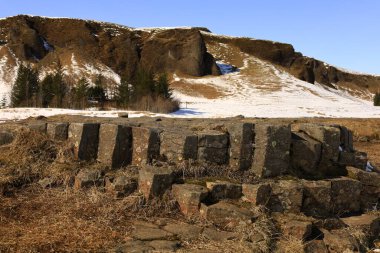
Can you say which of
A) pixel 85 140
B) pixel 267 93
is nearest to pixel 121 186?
pixel 85 140

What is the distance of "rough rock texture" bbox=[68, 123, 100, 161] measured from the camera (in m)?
7.19

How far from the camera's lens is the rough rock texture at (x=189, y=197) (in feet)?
19.5

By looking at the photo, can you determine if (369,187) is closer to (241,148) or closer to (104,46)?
(241,148)

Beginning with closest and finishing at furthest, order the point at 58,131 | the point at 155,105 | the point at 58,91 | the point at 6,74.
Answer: the point at 58,131
the point at 155,105
the point at 58,91
the point at 6,74

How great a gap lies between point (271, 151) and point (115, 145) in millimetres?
2864

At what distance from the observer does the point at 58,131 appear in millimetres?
7449

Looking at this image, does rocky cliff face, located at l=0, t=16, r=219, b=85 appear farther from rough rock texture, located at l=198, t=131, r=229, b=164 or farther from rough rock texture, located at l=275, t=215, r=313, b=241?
rough rock texture, located at l=275, t=215, r=313, b=241

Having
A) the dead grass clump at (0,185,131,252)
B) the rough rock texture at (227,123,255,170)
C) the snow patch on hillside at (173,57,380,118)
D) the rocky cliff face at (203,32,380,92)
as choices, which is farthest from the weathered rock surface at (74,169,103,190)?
the rocky cliff face at (203,32,380,92)

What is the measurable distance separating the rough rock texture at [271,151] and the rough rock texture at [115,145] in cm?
236

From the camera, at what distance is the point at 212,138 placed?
23.6 ft

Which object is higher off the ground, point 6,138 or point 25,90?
point 25,90

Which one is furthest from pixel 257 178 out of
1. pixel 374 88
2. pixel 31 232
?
pixel 374 88

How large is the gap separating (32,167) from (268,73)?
68.1 m

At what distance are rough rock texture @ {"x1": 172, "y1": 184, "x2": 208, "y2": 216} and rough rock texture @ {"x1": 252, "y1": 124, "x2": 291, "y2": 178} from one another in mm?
1530
